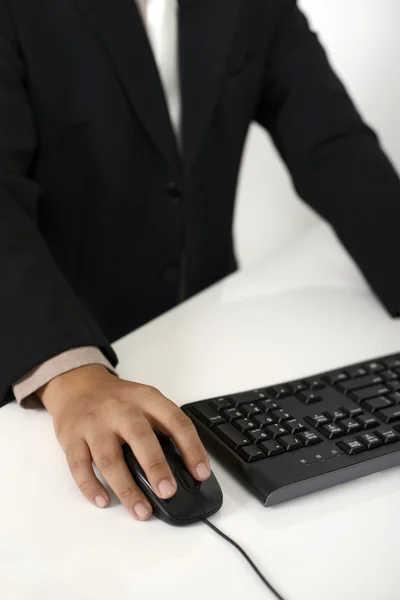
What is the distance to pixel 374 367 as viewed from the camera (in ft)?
2.29

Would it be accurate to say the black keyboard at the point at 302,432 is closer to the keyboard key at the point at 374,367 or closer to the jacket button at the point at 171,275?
the keyboard key at the point at 374,367

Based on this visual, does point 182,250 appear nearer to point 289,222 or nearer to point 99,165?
point 99,165

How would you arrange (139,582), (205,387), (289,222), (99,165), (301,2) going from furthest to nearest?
1. (289,222)
2. (301,2)
3. (99,165)
4. (205,387)
5. (139,582)

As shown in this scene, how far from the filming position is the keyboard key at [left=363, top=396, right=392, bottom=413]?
2.03 feet

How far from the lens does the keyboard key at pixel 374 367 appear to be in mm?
693

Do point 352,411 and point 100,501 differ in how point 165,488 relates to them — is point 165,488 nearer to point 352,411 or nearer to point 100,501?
point 100,501

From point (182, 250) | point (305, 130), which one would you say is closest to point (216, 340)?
point (182, 250)

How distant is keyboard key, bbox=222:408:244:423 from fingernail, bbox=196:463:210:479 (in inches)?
3.1

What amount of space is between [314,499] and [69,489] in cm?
18

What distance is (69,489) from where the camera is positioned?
534 mm

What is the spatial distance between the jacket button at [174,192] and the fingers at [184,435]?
56 centimetres

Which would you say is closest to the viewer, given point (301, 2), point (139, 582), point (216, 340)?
point (139, 582)

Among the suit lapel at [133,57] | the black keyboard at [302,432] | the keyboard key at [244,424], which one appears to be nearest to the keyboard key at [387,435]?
the black keyboard at [302,432]

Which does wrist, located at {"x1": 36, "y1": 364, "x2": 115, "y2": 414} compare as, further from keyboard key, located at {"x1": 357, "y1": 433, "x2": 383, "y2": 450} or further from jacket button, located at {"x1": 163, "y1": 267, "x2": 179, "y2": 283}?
jacket button, located at {"x1": 163, "y1": 267, "x2": 179, "y2": 283}
